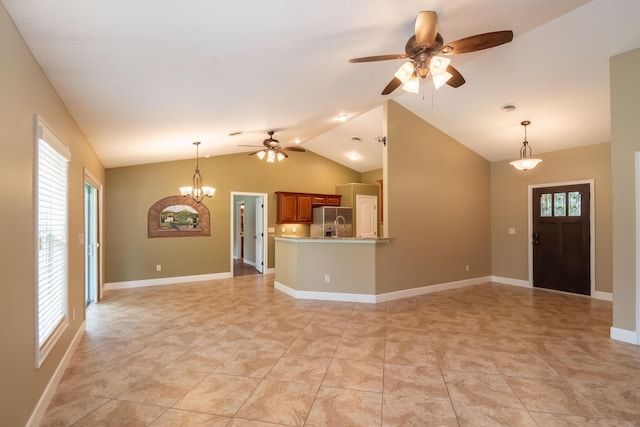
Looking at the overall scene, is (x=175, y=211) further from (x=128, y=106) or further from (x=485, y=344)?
(x=485, y=344)

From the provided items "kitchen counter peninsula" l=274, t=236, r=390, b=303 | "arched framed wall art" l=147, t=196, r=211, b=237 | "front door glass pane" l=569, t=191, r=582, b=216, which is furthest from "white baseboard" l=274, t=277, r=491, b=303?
"front door glass pane" l=569, t=191, r=582, b=216

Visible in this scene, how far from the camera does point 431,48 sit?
2469 millimetres

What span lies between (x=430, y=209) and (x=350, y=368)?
11.7 feet

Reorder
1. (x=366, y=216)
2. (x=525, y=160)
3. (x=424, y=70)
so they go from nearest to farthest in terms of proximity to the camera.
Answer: (x=424, y=70)
(x=525, y=160)
(x=366, y=216)

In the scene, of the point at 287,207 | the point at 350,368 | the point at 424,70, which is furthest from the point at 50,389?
the point at 287,207

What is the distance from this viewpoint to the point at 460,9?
2572 mm

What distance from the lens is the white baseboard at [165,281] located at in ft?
19.7

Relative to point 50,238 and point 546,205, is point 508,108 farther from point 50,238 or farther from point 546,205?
point 50,238

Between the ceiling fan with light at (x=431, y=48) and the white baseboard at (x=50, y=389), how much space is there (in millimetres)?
3238

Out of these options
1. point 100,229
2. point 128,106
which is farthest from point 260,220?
point 128,106

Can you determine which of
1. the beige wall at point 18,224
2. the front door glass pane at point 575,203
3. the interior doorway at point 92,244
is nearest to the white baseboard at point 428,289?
the front door glass pane at point 575,203

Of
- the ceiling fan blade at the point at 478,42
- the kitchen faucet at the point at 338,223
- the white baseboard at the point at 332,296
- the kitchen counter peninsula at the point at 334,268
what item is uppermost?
the ceiling fan blade at the point at 478,42

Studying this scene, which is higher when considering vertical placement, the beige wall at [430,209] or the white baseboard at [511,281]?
the beige wall at [430,209]

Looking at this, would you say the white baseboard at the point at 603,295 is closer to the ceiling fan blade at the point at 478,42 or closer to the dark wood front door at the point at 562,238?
the dark wood front door at the point at 562,238
